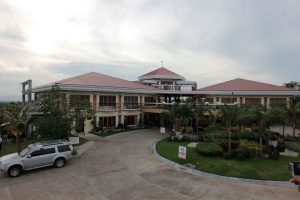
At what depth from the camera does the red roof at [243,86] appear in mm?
41444

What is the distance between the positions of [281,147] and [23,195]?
20465 mm

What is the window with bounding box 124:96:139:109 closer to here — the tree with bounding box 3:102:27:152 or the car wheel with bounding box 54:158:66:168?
the tree with bounding box 3:102:27:152

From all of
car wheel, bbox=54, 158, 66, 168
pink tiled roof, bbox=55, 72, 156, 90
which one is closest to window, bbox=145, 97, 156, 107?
pink tiled roof, bbox=55, 72, 156, 90

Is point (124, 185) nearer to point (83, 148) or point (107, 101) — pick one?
point (83, 148)

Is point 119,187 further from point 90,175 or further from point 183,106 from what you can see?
point 183,106

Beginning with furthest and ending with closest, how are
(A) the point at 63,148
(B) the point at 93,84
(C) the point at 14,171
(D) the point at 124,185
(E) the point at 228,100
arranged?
(E) the point at 228,100 → (B) the point at 93,84 → (A) the point at 63,148 → (C) the point at 14,171 → (D) the point at 124,185

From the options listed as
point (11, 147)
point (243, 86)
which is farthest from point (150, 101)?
point (11, 147)

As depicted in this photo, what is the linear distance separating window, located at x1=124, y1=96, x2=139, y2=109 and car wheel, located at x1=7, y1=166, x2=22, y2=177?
22.6 m

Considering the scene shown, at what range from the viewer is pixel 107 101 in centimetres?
3538

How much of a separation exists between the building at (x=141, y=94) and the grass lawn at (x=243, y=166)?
17.0m

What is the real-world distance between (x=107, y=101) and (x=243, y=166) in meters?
23.5

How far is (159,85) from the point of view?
46281 mm

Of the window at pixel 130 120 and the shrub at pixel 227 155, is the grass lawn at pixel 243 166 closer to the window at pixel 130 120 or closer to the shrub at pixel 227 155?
the shrub at pixel 227 155

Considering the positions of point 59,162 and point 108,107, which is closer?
point 59,162
